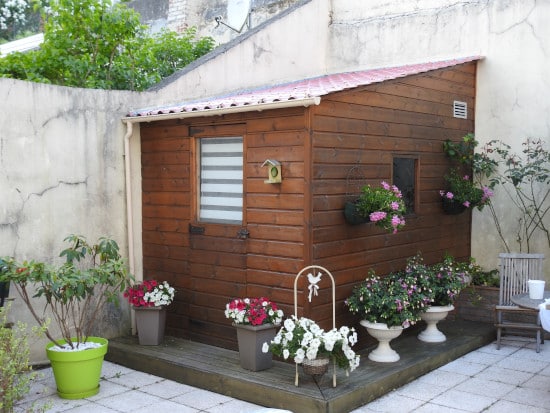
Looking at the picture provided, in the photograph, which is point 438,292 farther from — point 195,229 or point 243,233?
point 195,229

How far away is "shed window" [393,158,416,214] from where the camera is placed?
6.41m

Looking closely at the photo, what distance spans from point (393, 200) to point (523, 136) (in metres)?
2.65

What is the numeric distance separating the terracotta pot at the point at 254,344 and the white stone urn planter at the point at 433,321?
5.89ft

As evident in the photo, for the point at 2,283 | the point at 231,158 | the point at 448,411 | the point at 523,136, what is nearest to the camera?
the point at 448,411

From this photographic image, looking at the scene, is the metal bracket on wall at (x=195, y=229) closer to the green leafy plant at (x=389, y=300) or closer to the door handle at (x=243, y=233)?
the door handle at (x=243, y=233)

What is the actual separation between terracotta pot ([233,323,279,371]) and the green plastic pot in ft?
4.17

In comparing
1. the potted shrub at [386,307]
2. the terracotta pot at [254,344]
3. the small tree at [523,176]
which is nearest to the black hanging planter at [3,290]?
the terracotta pot at [254,344]

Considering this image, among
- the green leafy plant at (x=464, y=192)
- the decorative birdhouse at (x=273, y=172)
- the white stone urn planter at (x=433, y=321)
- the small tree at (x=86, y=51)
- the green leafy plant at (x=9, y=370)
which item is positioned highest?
the small tree at (x=86, y=51)

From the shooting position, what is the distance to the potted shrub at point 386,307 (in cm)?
541

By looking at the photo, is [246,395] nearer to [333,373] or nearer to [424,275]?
[333,373]

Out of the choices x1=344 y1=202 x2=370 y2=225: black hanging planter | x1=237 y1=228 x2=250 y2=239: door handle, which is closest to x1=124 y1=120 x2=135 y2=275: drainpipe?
x1=237 y1=228 x2=250 y2=239: door handle

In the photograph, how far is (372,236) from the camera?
6027 millimetres

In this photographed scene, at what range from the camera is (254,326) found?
5.17m

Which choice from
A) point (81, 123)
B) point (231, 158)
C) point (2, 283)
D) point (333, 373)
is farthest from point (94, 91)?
point (333, 373)
